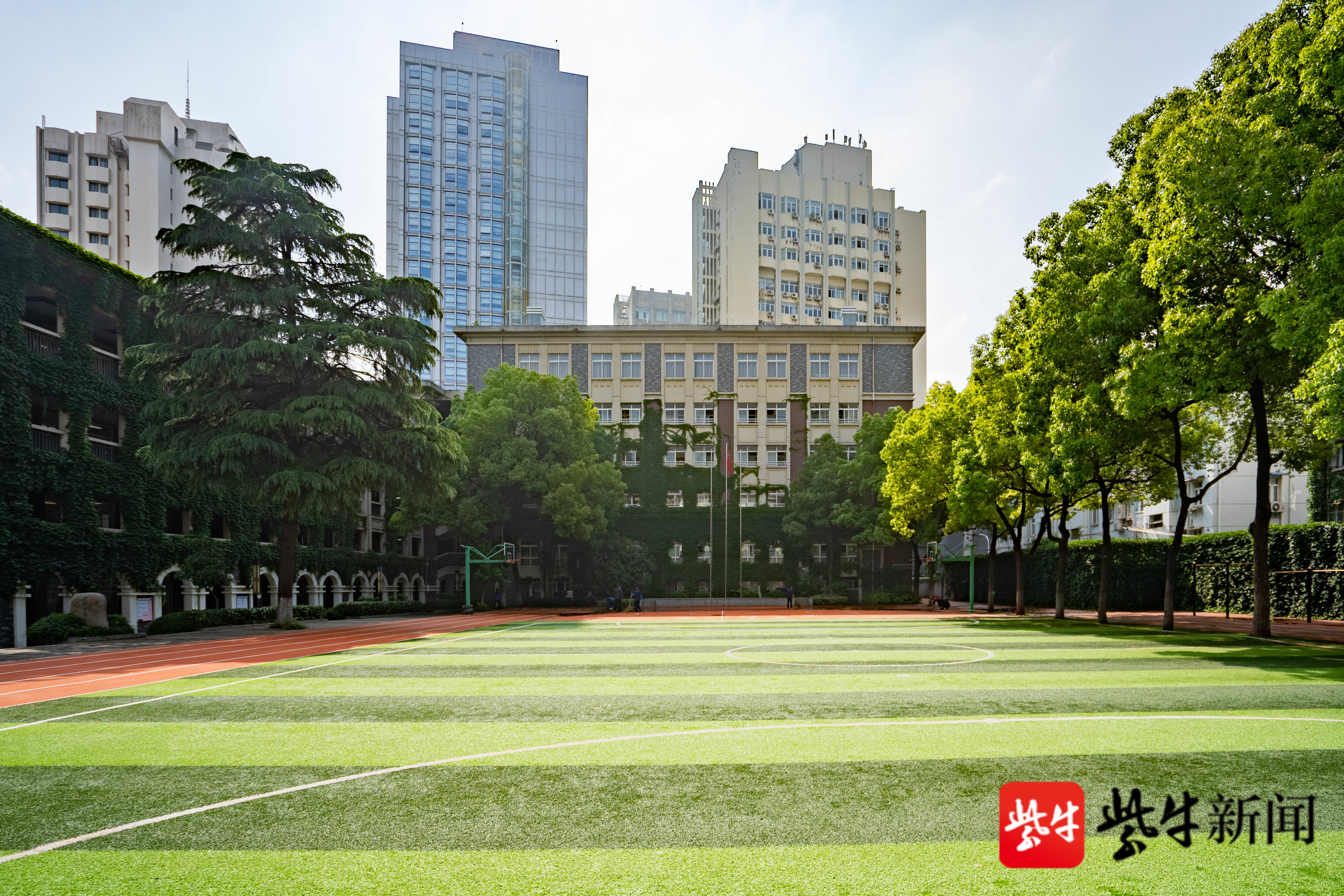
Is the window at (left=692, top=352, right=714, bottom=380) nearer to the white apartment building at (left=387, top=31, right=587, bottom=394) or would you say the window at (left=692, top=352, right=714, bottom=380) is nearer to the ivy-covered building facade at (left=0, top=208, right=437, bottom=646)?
the ivy-covered building facade at (left=0, top=208, right=437, bottom=646)

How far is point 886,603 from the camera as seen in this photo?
49312 millimetres

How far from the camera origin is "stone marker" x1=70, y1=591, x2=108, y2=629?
25.2 meters

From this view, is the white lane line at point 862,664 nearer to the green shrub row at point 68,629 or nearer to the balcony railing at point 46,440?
the green shrub row at point 68,629

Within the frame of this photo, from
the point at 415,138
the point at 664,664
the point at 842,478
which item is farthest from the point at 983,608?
the point at 415,138

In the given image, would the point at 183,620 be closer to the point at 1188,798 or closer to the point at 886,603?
the point at 1188,798

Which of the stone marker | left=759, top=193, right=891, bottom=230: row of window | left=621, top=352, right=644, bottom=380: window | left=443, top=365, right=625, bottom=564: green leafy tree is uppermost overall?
left=759, top=193, right=891, bottom=230: row of window

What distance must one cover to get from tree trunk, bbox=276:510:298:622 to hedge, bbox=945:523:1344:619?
29.4 metres

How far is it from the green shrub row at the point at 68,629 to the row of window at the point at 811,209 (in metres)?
84.3

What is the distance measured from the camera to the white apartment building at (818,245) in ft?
319

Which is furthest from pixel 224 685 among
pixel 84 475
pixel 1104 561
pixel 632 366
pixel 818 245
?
pixel 818 245

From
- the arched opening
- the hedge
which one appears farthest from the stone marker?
the hedge

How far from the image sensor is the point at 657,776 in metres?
7.07

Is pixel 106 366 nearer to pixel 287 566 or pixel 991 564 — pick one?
pixel 287 566

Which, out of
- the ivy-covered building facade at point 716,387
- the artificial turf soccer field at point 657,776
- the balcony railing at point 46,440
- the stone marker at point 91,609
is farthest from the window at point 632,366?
the artificial turf soccer field at point 657,776
